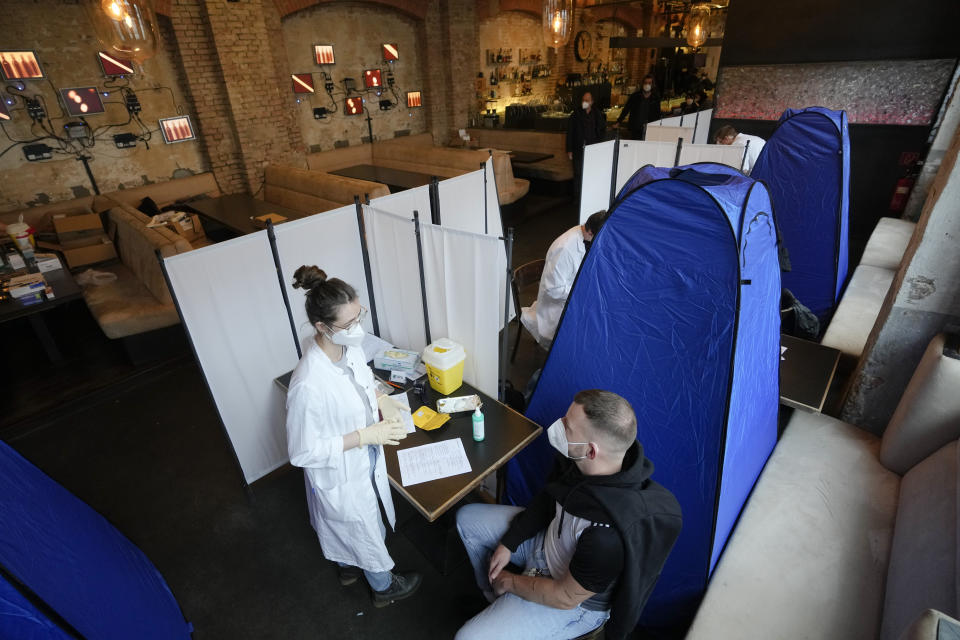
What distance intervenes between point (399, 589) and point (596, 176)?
3.87 meters

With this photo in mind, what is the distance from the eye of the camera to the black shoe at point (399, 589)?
2.18 meters

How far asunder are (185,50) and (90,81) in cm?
117

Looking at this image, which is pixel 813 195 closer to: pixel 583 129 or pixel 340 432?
pixel 340 432

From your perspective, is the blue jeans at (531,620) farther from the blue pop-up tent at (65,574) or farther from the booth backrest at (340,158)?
the booth backrest at (340,158)

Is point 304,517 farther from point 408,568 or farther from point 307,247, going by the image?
point 307,247

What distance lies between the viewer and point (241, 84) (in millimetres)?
6582

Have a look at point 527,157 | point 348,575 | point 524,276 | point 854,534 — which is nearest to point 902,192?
point 527,157

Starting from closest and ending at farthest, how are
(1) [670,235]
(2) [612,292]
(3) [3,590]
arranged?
1. (3) [3,590]
2. (1) [670,235]
3. (2) [612,292]

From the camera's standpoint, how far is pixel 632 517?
4.58 ft

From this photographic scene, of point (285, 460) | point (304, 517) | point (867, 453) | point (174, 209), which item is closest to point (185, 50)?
point (174, 209)

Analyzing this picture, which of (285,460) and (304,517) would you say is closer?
(304,517)

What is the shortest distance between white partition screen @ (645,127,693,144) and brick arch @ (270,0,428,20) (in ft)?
17.8

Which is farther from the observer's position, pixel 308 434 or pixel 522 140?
pixel 522 140

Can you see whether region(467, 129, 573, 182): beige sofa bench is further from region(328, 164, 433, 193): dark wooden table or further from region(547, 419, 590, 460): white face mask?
region(547, 419, 590, 460): white face mask
